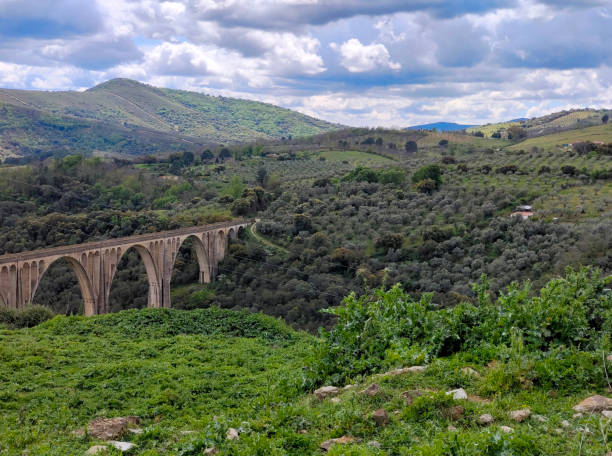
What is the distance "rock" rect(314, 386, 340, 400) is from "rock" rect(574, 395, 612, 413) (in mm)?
2888

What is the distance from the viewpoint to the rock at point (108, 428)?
6.26m

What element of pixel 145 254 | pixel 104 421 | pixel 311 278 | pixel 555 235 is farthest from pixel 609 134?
pixel 104 421

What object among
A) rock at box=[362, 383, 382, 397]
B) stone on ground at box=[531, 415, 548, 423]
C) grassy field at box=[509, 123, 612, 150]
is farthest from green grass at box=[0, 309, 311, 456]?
grassy field at box=[509, 123, 612, 150]

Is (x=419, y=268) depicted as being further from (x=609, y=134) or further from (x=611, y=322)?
(x=609, y=134)

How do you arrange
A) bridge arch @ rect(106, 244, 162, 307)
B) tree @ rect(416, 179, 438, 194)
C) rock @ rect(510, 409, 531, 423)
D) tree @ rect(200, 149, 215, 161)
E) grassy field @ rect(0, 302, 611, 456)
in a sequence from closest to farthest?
grassy field @ rect(0, 302, 611, 456) < rock @ rect(510, 409, 531, 423) < bridge arch @ rect(106, 244, 162, 307) < tree @ rect(416, 179, 438, 194) < tree @ rect(200, 149, 215, 161)

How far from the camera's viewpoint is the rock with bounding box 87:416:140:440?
626 centimetres

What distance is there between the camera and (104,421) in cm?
684

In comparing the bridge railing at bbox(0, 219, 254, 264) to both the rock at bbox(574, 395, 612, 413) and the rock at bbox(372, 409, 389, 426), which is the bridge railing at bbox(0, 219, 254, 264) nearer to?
the rock at bbox(372, 409, 389, 426)

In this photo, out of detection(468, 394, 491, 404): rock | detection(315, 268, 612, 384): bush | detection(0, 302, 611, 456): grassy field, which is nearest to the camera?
detection(0, 302, 611, 456): grassy field

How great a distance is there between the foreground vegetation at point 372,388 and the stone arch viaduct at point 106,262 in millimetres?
10581

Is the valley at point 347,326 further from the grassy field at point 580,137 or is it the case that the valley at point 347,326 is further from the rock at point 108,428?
the grassy field at point 580,137

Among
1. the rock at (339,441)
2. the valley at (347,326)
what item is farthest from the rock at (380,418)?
the rock at (339,441)

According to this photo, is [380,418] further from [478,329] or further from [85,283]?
[85,283]

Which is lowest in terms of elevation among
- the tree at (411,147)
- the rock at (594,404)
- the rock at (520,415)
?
the rock at (520,415)
